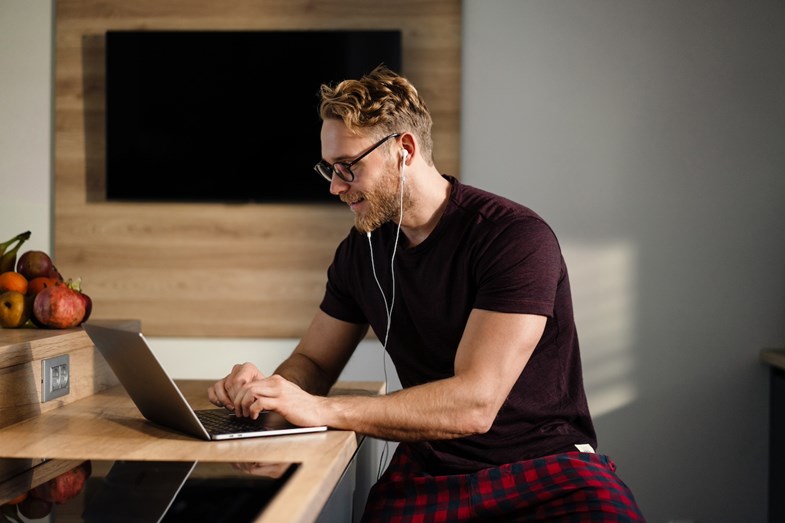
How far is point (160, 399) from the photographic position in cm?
141

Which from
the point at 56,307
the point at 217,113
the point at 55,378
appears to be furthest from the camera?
the point at 217,113

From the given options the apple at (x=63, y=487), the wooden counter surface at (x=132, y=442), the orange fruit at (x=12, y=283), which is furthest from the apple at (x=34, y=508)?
the orange fruit at (x=12, y=283)

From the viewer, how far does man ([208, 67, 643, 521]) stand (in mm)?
1499

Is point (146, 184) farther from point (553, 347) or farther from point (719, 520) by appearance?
point (719, 520)

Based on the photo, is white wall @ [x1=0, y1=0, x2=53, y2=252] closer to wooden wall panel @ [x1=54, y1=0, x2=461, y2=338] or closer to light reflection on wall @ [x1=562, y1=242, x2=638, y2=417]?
wooden wall panel @ [x1=54, y1=0, x2=461, y2=338]

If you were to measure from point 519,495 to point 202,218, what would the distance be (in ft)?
7.27

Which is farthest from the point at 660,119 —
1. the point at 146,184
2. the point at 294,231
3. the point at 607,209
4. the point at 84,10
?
the point at 84,10

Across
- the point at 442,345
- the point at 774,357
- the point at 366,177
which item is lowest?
the point at 774,357

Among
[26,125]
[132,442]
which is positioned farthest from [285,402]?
[26,125]

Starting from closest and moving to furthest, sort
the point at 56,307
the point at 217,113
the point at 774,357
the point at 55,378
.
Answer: the point at 55,378 → the point at 56,307 → the point at 774,357 → the point at 217,113

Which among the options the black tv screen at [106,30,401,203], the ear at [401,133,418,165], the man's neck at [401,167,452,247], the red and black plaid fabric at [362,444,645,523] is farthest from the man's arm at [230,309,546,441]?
the black tv screen at [106,30,401,203]

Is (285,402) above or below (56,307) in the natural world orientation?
below

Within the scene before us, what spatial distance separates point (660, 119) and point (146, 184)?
2049 mm

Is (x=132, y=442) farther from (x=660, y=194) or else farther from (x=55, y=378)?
(x=660, y=194)
